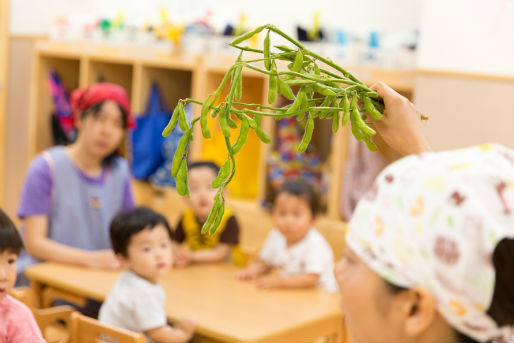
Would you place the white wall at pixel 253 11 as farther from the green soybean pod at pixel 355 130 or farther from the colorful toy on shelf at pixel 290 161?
the green soybean pod at pixel 355 130

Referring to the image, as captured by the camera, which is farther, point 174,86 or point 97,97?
point 174,86

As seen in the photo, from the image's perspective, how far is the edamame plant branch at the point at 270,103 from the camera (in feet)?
3.58

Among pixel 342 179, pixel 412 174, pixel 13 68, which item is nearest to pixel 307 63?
pixel 412 174

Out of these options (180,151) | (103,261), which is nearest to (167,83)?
(103,261)

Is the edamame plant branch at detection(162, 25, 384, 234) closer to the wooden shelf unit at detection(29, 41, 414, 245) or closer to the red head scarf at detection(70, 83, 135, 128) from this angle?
the red head scarf at detection(70, 83, 135, 128)

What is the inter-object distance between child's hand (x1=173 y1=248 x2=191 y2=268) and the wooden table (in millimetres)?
34

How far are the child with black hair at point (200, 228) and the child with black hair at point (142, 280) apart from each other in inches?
22.7

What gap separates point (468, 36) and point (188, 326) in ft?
6.21

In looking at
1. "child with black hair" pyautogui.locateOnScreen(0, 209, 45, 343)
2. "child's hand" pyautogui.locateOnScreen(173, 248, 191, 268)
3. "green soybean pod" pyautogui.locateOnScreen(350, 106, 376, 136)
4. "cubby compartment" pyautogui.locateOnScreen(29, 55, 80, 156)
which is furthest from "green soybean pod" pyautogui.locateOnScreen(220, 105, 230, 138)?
"cubby compartment" pyautogui.locateOnScreen(29, 55, 80, 156)

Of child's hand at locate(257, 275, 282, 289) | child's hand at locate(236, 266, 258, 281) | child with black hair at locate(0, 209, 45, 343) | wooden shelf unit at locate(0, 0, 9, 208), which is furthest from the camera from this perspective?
wooden shelf unit at locate(0, 0, 9, 208)

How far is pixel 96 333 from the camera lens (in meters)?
2.02

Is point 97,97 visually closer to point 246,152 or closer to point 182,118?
point 246,152

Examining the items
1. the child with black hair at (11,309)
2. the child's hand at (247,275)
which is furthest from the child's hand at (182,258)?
the child with black hair at (11,309)

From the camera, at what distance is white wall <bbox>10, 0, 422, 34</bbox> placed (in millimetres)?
4434
